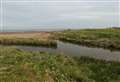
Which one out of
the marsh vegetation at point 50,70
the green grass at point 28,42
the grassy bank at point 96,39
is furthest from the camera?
the grassy bank at point 96,39

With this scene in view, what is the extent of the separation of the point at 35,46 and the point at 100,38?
1454cm

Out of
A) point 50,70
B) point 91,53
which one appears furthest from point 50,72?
point 91,53

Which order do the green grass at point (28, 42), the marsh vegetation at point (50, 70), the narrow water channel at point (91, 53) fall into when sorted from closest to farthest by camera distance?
the marsh vegetation at point (50, 70), the narrow water channel at point (91, 53), the green grass at point (28, 42)

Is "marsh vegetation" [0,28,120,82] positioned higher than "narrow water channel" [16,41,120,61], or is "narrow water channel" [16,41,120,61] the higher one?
"marsh vegetation" [0,28,120,82]

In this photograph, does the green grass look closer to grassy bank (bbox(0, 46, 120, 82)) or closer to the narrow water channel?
the narrow water channel

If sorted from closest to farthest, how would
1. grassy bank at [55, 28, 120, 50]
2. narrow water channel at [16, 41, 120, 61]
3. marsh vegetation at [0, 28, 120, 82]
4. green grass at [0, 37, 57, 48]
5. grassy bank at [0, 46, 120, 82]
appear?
1. grassy bank at [0, 46, 120, 82]
2. marsh vegetation at [0, 28, 120, 82]
3. narrow water channel at [16, 41, 120, 61]
4. green grass at [0, 37, 57, 48]
5. grassy bank at [55, 28, 120, 50]

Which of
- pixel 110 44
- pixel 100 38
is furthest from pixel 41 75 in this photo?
pixel 100 38

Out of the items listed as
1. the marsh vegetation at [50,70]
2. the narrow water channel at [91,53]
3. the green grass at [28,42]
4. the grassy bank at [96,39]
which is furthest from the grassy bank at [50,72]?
the grassy bank at [96,39]

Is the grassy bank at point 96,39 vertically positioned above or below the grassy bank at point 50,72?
below

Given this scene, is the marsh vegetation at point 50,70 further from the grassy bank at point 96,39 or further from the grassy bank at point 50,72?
the grassy bank at point 96,39

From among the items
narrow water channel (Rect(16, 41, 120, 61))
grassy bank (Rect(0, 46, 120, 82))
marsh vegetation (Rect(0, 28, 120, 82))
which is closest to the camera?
grassy bank (Rect(0, 46, 120, 82))

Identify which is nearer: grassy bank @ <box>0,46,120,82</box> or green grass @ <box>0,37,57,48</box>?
grassy bank @ <box>0,46,120,82</box>

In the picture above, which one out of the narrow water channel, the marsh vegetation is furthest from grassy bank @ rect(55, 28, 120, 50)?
the marsh vegetation

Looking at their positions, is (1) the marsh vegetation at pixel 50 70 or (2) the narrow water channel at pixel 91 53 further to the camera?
(2) the narrow water channel at pixel 91 53
